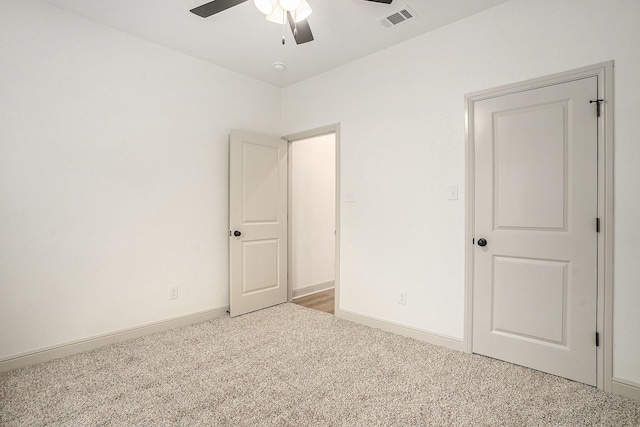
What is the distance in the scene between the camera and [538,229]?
234 centimetres

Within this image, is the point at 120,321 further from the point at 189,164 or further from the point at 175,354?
the point at 189,164

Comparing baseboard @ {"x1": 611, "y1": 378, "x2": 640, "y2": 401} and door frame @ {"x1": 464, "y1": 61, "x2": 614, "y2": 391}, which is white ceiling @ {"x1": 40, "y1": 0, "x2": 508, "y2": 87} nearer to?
door frame @ {"x1": 464, "y1": 61, "x2": 614, "y2": 391}

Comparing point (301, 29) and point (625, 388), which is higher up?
point (301, 29)

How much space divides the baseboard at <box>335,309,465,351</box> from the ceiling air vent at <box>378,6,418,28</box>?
8.83 feet

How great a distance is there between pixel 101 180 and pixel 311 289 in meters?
2.91

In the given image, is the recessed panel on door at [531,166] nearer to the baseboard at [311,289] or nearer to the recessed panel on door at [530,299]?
the recessed panel on door at [530,299]

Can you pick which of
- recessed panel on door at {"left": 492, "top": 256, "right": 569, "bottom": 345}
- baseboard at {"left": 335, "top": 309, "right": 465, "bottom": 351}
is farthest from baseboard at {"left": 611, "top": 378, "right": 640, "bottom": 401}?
baseboard at {"left": 335, "top": 309, "right": 465, "bottom": 351}

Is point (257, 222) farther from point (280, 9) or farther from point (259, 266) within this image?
point (280, 9)

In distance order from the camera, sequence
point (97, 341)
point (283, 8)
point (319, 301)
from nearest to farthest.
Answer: point (283, 8), point (97, 341), point (319, 301)

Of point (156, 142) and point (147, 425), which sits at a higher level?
point (156, 142)

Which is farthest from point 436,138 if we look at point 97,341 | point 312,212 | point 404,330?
point 97,341

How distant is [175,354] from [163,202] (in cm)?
142

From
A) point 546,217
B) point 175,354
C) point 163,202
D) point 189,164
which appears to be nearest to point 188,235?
point 163,202

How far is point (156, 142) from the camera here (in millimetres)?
3127
